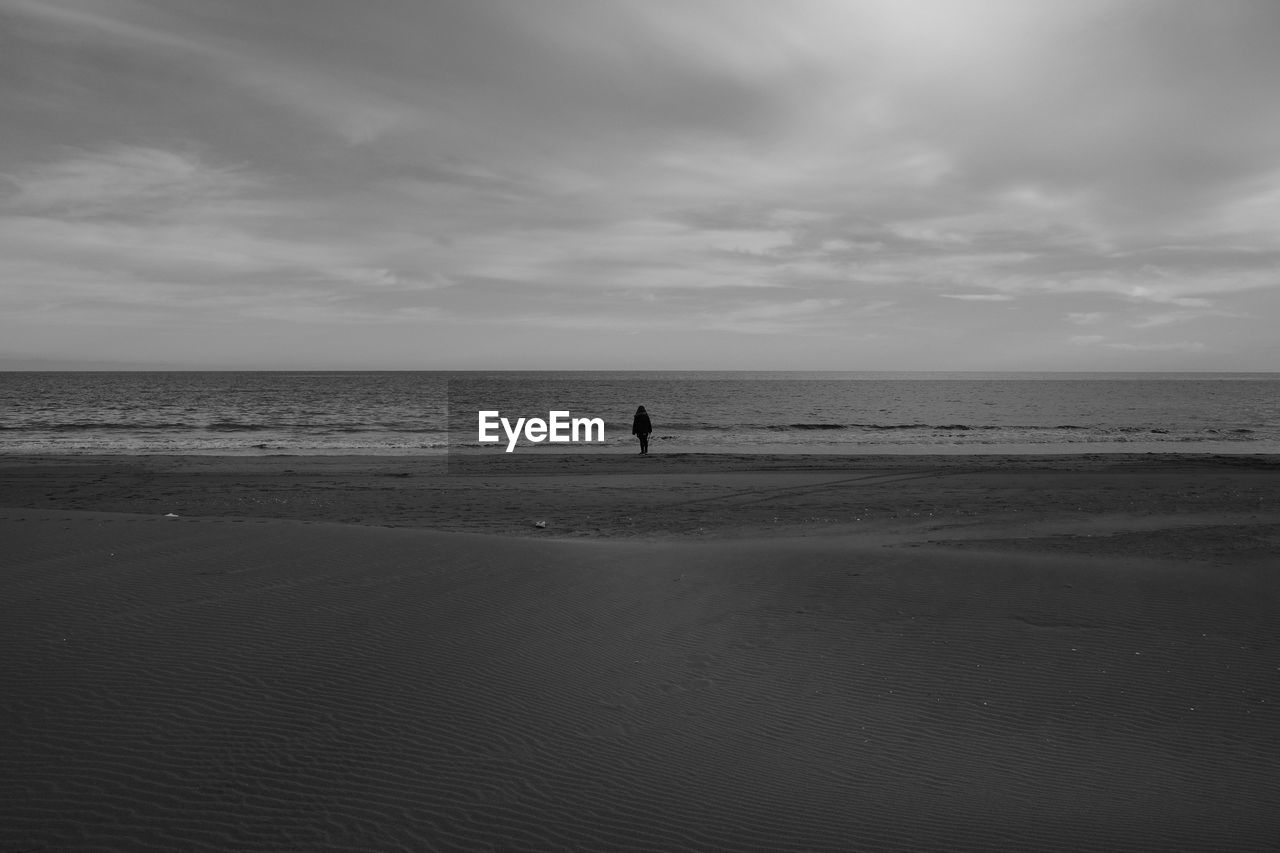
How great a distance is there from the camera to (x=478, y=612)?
7.30m

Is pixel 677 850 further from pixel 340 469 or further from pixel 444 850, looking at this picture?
pixel 340 469

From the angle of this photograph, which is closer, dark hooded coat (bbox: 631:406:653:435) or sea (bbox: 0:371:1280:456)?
dark hooded coat (bbox: 631:406:653:435)

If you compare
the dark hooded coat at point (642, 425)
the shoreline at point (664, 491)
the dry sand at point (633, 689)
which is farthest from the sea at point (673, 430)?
the dry sand at point (633, 689)

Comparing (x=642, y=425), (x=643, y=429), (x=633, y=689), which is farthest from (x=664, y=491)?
(x=633, y=689)

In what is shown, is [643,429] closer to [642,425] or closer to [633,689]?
[642,425]

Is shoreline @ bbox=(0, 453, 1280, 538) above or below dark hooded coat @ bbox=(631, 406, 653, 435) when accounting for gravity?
below

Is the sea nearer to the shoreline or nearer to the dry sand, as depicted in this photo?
the shoreline

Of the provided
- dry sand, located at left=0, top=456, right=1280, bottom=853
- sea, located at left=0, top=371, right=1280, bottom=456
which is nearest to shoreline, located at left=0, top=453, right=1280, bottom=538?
dry sand, located at left=0, top=456, right=1280, bottom=853

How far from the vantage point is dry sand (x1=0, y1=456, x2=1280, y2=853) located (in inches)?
157

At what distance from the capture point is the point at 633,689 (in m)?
5.69

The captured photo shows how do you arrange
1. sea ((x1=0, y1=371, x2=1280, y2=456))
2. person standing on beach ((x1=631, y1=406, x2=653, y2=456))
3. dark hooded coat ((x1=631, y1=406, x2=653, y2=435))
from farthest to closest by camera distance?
1. sea ((x1=0, y1=371, x2=1280, y2=456))
2. dark hooded coat ((x1=631, y1=406, x2=653, y2=435))
3. person standing on beach ((x1=631, y1=406, x2=653, y2=456))

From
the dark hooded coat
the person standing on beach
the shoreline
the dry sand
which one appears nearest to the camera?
the dry sand

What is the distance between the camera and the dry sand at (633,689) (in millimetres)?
3994

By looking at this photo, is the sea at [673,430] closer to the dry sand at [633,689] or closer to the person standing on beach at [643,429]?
the person standing on beach at [643,429]
